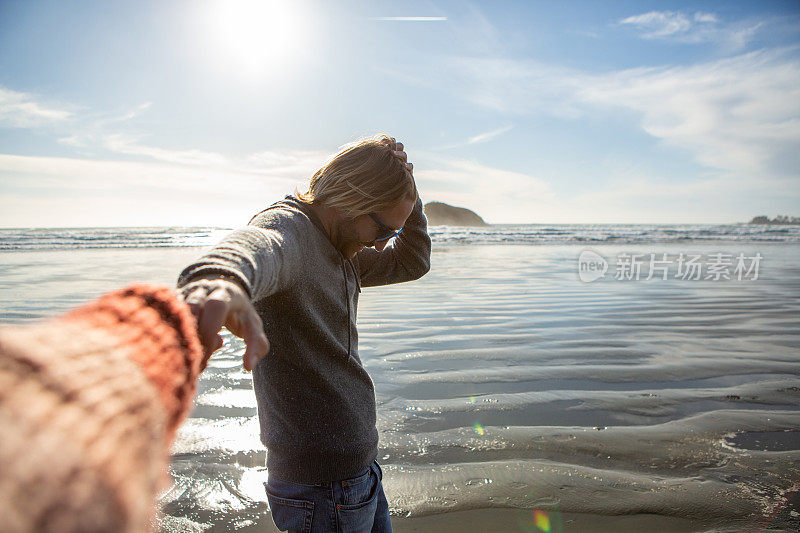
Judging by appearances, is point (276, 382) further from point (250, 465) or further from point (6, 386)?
point (250, 465)

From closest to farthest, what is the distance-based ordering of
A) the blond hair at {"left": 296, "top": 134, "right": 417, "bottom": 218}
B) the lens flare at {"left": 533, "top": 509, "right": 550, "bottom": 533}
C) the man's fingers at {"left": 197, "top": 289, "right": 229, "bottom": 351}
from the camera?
the man's fingers at {"left": 197, "top": 289, "right": 229, "bottom": 351} → the blond hair at {"left": 296, "top": 134, "right": 417, "bottom": 218} → the lens flare at {"left": 533, "top": 509, "right": 550, "bottom": 533}

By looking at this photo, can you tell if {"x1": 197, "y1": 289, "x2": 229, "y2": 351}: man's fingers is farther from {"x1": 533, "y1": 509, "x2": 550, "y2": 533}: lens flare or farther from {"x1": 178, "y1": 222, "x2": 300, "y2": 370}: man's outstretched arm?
{"x1": 533, "y1": 509, "x2": 550, "y2": 533}: lens flare

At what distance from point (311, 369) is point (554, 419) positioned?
3.35 meters

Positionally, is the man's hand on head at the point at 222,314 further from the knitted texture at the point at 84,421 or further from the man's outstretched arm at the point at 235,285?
the knitted texture at the point at 84,421

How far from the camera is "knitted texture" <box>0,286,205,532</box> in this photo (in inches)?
14.9

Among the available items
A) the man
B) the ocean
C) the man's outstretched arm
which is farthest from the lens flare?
the man's outstretched arm

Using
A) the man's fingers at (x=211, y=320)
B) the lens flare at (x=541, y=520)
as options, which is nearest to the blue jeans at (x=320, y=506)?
the man's fingers at (x=211, y=320)

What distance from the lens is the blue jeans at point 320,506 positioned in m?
1.77

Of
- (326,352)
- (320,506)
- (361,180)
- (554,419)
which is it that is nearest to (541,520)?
(554,419)

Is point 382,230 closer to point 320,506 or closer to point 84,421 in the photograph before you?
point 320,506

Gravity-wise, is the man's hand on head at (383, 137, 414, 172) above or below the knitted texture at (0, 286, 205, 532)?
above

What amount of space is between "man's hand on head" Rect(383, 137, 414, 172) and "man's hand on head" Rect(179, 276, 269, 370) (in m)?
1.04

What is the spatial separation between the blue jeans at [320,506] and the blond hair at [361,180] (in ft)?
3.35

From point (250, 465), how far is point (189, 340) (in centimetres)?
332
